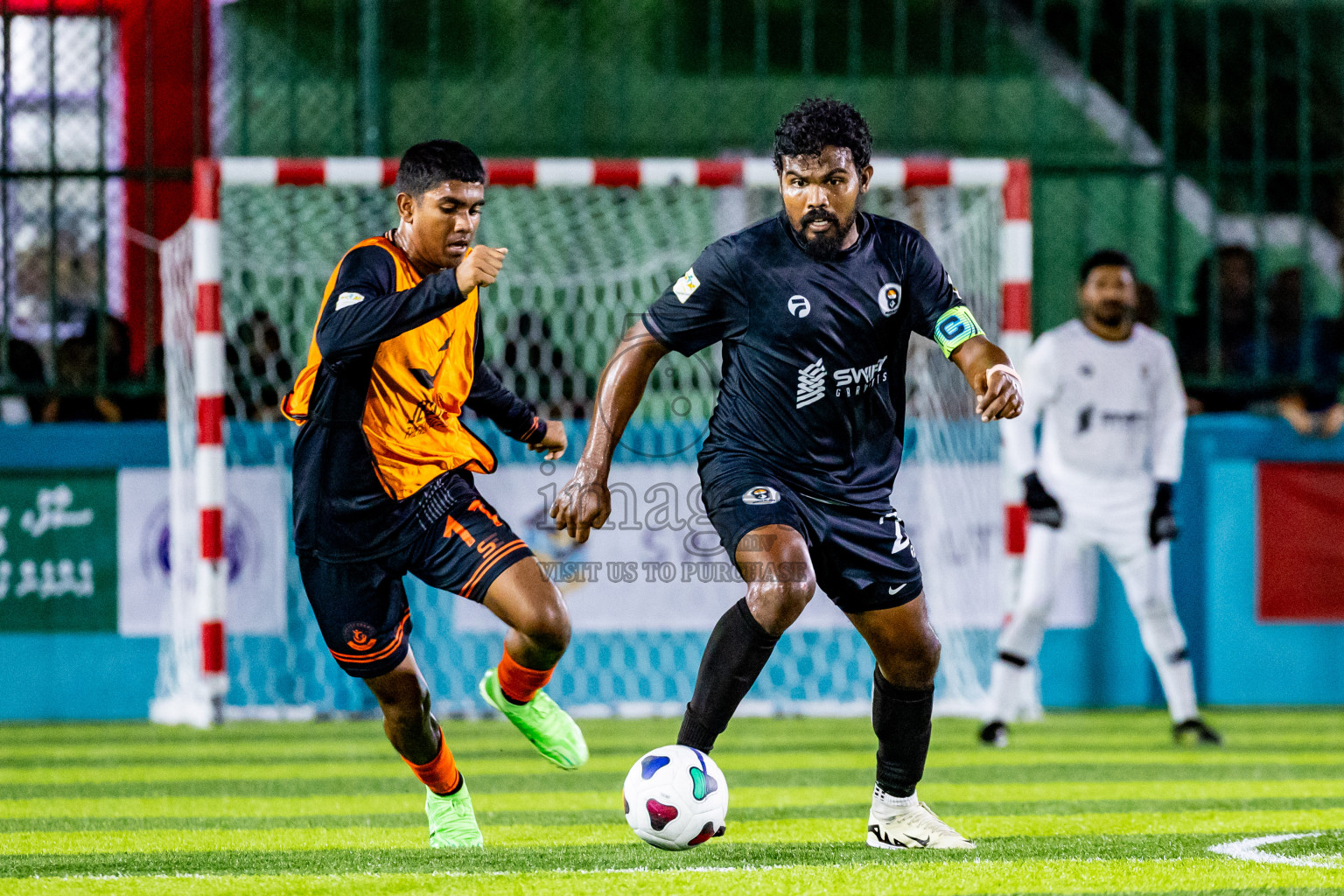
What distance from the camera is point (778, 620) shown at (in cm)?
398

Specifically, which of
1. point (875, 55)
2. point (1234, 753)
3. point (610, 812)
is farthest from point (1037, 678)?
point (875, 55)

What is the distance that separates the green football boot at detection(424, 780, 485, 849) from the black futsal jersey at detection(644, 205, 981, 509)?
1.12 m

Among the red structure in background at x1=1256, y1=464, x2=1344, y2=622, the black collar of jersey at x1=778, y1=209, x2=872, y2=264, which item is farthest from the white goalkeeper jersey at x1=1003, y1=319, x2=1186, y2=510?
the black collar of jersey at x1=778, y1=209, x2=872, y2=264

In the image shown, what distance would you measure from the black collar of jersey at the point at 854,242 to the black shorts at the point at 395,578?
3.46 ft

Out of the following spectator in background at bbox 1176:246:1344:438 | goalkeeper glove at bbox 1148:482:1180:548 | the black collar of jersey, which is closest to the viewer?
the black collar of jersey

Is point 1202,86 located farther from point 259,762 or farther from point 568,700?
point 259,762

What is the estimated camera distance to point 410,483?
4602mm

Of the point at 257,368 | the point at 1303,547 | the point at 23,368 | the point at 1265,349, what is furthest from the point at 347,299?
the point at 1265,349

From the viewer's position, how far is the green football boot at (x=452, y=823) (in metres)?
4.45

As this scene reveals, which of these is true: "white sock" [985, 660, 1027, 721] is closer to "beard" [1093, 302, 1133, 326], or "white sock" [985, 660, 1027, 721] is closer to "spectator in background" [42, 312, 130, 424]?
"beard" [1093, 302, 1133, 326]

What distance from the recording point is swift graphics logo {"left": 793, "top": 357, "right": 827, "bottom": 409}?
4.16 meters

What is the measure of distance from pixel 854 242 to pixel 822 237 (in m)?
0.14

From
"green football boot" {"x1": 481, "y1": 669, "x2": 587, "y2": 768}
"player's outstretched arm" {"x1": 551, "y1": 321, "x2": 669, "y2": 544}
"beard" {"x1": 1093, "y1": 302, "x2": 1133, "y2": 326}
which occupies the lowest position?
"green football boot" {"x1": 481, "y1": 669, "x2": 587, "y2": 768}

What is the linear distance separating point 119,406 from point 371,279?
4.80 meters
